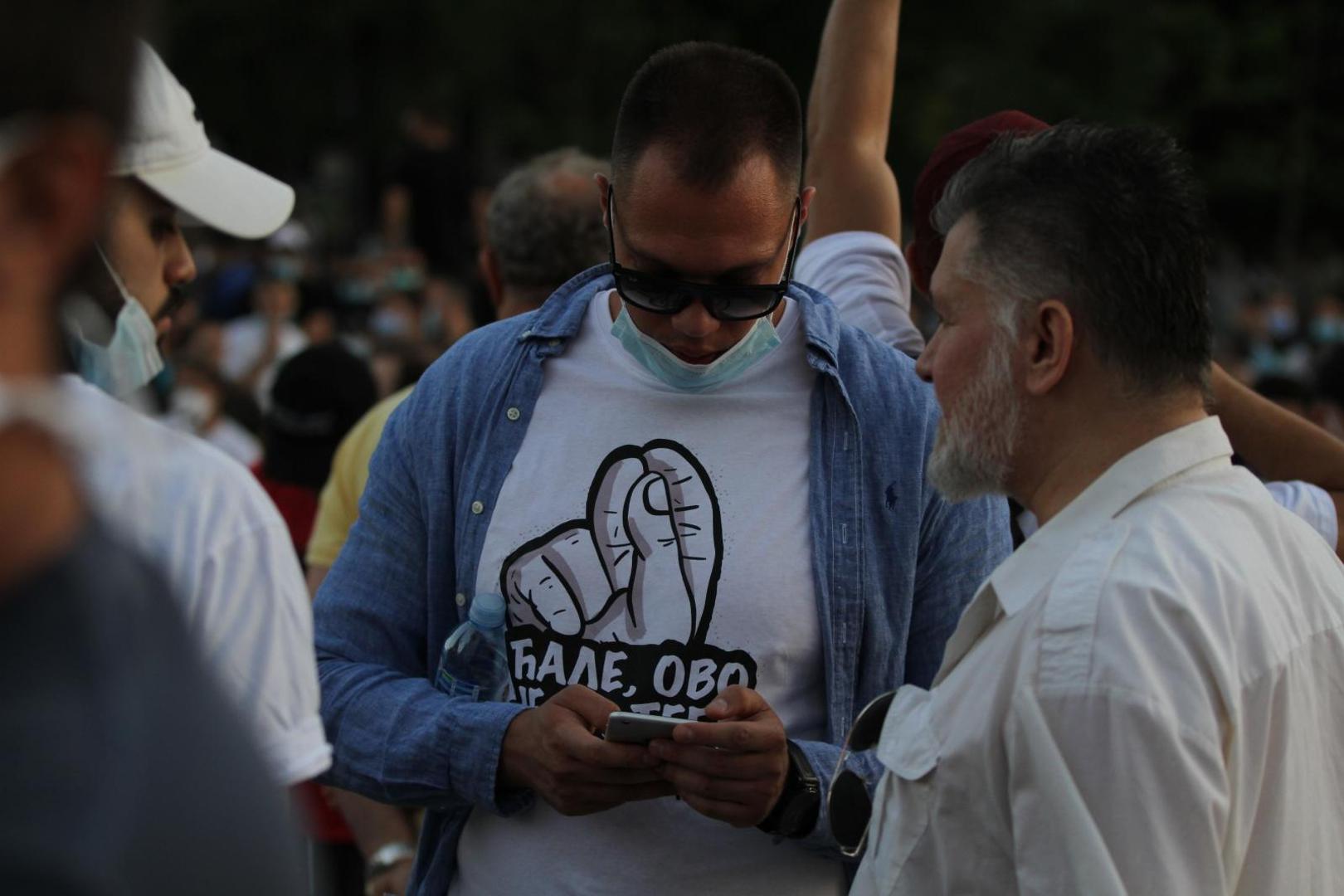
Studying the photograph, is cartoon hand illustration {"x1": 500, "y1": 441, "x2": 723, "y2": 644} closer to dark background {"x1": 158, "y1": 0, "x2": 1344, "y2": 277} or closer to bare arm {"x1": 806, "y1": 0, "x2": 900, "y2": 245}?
bare arm {"x1": 806, "y1": 0, "x2": 900, "y2": 245}

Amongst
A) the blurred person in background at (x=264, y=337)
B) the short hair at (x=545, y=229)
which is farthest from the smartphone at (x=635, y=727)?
the blurred person in background at (x=264, y=337)

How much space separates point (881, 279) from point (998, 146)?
3.40 feet

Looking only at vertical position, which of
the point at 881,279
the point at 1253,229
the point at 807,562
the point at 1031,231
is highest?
the point at 1031,231

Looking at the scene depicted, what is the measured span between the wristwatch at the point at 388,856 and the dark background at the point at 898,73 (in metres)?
20.1

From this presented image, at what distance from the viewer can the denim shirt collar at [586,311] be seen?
2842mm

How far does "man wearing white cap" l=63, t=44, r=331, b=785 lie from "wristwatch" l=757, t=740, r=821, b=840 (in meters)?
0.90

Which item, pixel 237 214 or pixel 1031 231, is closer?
pixel 1031 231

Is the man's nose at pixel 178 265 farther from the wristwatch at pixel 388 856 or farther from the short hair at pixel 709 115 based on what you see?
the wristwatch at pixel 388 856

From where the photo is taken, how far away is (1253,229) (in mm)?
29156

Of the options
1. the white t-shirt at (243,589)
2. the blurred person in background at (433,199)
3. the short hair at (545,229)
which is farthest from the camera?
the blurred person in background at (433,199)

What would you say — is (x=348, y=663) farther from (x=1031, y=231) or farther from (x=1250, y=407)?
(x=1250, y=407)

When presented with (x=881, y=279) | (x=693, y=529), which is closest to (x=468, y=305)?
(x=881, y=279)

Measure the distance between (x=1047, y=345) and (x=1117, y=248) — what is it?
16cm

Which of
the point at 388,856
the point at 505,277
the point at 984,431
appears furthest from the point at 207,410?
the point at 984,431
